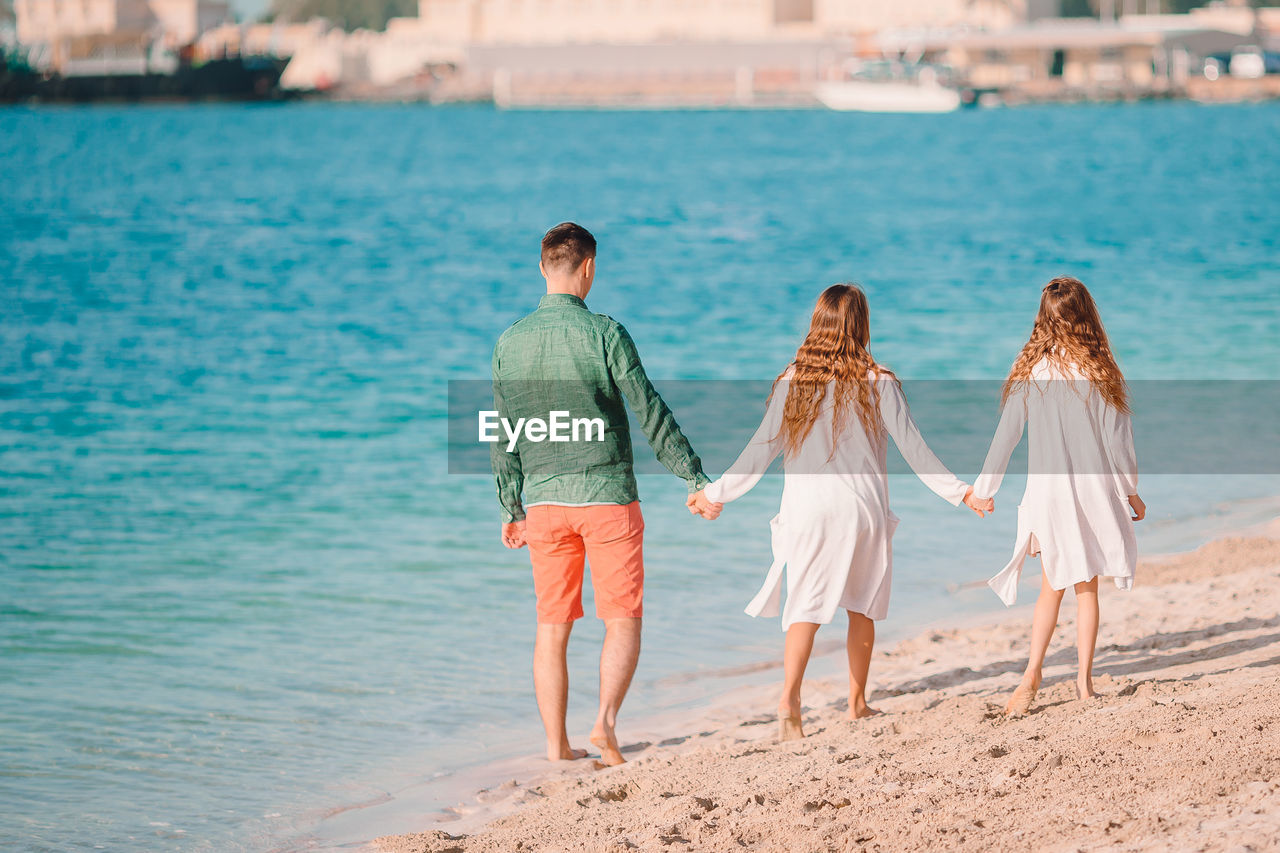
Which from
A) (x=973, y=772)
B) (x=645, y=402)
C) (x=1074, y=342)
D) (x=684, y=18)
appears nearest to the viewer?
(x=973, y=772)

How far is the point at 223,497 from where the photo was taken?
1155 cm

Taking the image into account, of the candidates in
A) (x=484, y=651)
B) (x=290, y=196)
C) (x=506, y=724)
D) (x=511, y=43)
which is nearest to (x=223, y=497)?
(x=484, y=651)

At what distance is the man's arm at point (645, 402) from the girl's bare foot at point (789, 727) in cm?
100

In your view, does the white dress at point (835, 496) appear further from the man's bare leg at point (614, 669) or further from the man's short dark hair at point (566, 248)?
the man's short dark hair at point (566, 248)

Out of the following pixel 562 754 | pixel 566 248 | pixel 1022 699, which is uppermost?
pixel 566 248

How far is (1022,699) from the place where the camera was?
5379 mm

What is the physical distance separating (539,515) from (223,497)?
686cm

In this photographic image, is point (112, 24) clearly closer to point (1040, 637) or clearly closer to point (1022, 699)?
point (1040, 637)

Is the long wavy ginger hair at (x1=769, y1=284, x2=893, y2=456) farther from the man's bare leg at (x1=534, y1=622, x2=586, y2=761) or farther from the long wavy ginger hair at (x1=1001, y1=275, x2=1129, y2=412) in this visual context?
the man's bare leg at (x1=534, y1=622, x2=586, y2=761)

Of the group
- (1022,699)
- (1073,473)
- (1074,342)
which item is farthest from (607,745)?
(1074,342)

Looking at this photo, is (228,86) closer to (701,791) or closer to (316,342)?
(316,342)

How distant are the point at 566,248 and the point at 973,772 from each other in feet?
7.11

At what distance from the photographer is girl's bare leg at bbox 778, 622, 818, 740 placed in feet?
17.8

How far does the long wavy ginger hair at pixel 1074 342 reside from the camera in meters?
5.33
